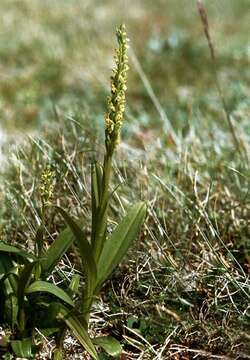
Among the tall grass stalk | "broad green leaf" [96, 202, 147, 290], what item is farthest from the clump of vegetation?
the tall grass stalk

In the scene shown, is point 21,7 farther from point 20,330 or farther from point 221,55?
point 20,330

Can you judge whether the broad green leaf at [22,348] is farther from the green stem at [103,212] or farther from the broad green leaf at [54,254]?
the green stem at [103,212]

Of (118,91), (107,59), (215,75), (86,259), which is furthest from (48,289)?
(107,59)

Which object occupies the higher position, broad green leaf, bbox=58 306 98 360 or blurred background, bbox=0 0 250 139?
blurred background, bbox=0 0 250 139

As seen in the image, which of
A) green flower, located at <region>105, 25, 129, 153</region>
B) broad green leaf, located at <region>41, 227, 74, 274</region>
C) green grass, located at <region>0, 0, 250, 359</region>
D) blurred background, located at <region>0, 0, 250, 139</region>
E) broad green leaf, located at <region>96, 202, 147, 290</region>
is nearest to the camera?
green flower, located at <region>105, 25, 129, 153</region>

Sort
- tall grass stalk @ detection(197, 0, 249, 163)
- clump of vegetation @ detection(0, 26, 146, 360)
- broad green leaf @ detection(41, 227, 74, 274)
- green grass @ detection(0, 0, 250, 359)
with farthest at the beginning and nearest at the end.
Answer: tall grass stalk @ detection(197, 0, 249, 163) → green grass @ detection(0, 0, 250, 359) → broad green leaf @ detection(41, 227, 74, 274) → clump of vegetation @ detection(0, 26, 146, 360)

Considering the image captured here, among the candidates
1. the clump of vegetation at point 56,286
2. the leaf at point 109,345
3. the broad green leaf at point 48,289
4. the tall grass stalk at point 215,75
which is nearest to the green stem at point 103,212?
the clump of vegetation at point 56,286

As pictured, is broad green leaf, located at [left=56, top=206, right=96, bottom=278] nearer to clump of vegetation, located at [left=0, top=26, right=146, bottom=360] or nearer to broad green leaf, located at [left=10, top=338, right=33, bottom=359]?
clump of vegetation, located at [left=0, top=26, right=146, bottom=360]
